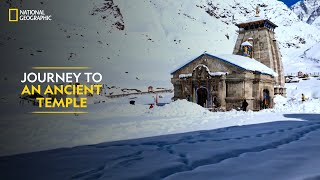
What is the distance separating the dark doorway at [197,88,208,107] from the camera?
22.1 metres

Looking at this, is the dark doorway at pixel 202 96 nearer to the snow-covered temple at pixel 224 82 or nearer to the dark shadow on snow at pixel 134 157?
the snow-covered temple at pixel 224 82

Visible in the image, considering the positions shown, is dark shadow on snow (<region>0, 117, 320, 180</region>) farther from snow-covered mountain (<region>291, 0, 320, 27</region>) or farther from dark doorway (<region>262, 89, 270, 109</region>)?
snow-covered mountain (<region>291, 0, 320, 27</region>)

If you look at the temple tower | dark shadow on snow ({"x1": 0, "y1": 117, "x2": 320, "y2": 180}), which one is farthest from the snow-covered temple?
dark shadow on snow ({"x1": 0, "y1": 117, "x2": 320, "y2": 180})

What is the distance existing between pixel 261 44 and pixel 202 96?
9.08 m

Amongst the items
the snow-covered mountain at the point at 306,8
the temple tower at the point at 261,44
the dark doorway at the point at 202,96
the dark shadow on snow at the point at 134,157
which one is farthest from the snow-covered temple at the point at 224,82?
the snow-covered mountain at the point at 306,8

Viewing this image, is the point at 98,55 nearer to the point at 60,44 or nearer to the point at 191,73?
the point at 60,44

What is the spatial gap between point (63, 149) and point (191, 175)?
429 cm

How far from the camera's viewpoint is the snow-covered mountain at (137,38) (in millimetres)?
61494

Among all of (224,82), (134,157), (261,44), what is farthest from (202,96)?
(134,157)

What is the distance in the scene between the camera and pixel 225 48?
3135 inches

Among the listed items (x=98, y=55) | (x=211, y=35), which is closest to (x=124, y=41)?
(x=98, y=55)

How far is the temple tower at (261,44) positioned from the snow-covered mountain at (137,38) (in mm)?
28532

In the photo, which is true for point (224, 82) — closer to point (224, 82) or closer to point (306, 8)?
point (224, 82)

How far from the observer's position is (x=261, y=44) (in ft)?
86.0
